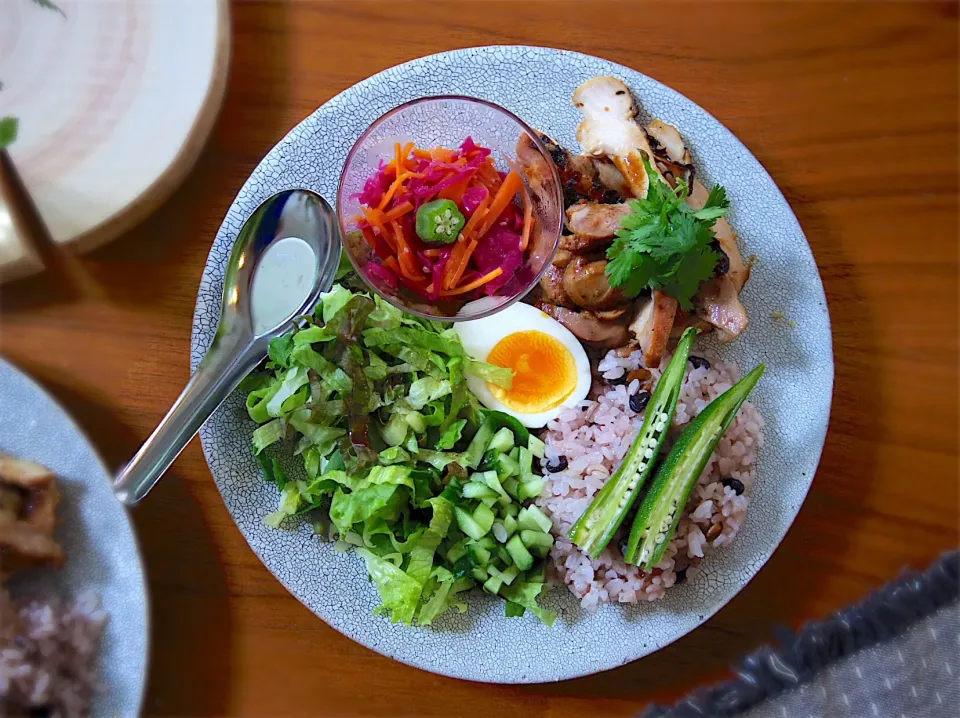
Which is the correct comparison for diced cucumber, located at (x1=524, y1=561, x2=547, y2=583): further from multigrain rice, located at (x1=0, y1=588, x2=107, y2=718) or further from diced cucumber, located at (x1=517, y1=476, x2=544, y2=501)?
multigrain rice, located at (x1=0, y1=588, x2=107, y2=718)

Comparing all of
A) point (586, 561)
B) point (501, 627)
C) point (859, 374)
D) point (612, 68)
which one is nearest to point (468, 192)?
point (612, 68)

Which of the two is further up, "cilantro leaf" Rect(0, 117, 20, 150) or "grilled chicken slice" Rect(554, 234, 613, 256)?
Result: "cilantro leaf" Rect(0, 117, 20, 150)

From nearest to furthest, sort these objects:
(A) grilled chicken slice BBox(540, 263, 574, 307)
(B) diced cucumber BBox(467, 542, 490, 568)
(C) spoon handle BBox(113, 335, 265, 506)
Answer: (C) spoon handle BBox(113, 335, 265, 506)
(B) diced cucumber BBox(467, 542, 490, 568)
(A) grilled chicken slice BBox(540, 263, 574, 307)

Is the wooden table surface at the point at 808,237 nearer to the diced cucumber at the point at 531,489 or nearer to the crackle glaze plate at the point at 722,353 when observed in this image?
the crackle glaze plate at the point at 722,353

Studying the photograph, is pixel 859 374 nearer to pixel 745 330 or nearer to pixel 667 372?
pixel 745 330

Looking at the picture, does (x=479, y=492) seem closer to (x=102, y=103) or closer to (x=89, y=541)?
(x=89, y=541)

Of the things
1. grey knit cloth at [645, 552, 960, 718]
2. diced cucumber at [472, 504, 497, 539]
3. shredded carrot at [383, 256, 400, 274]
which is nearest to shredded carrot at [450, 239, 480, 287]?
shredded carrot at [383, 256, 400, 274]

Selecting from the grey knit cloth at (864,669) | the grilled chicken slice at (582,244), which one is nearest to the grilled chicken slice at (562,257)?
the grilled chicken slice at (582,244)
